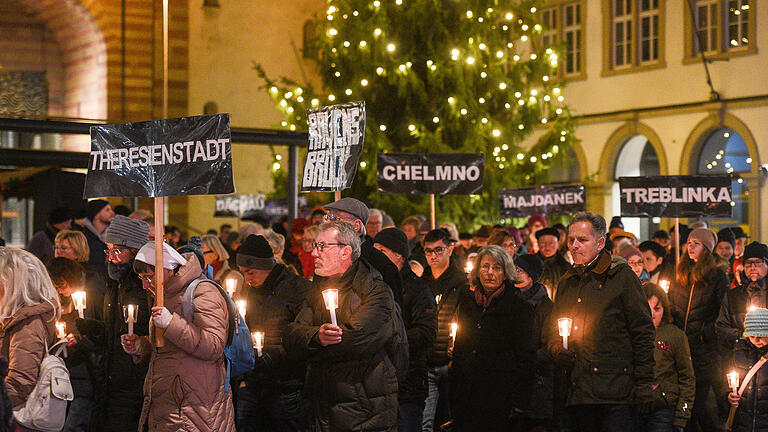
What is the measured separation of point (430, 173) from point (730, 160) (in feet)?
62.1

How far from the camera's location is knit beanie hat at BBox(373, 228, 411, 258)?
9.09 metres

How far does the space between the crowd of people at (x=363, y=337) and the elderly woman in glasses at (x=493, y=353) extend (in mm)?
13

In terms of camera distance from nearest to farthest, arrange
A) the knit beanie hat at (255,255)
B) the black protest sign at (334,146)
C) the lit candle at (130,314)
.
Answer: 1. the lit candle at (130,314)
2. the knit beanie hat at (255,255)
3. the black protest sign at (334,146)

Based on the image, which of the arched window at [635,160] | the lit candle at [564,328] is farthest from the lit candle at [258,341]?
the arched window at [635,160]

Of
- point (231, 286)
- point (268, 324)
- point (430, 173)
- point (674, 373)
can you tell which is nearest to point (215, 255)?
point (231, 286)

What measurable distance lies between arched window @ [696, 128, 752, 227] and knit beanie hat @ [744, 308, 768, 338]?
22.7 metres

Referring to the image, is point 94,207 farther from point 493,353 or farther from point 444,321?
point 493,353

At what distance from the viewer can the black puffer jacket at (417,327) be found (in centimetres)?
888

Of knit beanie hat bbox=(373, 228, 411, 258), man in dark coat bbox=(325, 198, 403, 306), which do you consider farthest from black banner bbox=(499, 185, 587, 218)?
man in dark coat bbox=(325, 198, 403, 306)

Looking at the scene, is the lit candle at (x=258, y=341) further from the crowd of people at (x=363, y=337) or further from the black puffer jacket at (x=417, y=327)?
the black puffer jacket at (x=417, y=327)

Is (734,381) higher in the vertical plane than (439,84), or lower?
lower

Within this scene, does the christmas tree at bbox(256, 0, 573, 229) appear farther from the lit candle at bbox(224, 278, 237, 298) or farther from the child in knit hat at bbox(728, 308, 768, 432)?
the child in knit hat at bbox(728, 308, 768, 432)

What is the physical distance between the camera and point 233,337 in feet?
23.7

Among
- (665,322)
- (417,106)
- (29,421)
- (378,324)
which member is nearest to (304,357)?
(378,324)
